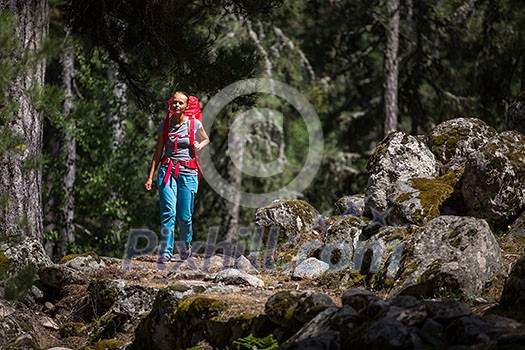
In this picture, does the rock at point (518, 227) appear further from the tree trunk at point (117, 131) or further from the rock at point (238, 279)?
the tree trunk at point (117, 131)

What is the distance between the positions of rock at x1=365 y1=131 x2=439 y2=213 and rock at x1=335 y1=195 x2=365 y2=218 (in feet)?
1.68

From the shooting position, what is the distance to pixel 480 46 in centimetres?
2473

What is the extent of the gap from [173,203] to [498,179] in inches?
138

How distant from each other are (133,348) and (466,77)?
19.5m

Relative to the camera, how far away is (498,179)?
30.1 ft

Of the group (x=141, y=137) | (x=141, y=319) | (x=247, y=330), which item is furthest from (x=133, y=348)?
(x=141, y=137)

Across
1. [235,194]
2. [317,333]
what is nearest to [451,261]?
[317,333]

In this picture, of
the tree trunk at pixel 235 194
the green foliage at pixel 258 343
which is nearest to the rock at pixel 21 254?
the green foliage at pixel 258 343

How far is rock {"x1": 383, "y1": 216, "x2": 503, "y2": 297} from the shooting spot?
Answer: 742cm

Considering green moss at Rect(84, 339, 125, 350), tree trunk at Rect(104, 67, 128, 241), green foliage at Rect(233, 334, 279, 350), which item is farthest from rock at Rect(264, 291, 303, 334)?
tree trunk at Rect(104, 67, 128, 241)

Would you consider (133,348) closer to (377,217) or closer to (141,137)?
(377,217)

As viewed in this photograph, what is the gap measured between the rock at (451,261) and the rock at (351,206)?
3051 mm

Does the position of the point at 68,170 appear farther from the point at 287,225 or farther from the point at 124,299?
the point at 124,299

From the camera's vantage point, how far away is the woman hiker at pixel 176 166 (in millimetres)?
10336
